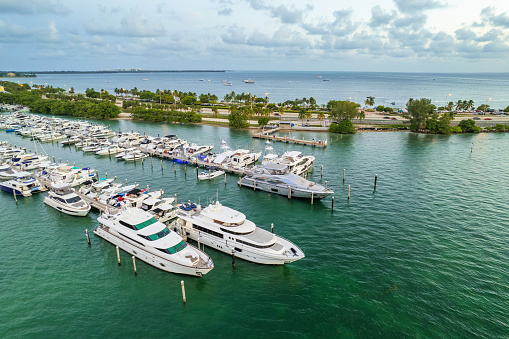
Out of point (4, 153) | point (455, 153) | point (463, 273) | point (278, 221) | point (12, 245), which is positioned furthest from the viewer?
point (455, 153)

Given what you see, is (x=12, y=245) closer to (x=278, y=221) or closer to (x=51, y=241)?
(x=51, y=241)

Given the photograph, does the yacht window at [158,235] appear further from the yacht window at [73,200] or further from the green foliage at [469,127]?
the green foliage at [469,127]

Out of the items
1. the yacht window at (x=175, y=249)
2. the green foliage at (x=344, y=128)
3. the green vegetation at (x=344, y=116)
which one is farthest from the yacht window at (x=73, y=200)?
the green foliage at (x=344, y=128)

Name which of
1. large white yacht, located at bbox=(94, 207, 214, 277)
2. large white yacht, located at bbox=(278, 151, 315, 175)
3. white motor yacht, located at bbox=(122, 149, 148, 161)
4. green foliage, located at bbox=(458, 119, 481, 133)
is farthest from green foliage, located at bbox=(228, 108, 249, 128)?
green foliage, located at bbox=(458, 119, 481, 133)

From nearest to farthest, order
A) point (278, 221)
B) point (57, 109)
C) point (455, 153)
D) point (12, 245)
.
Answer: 1. point (12, 245)
2. point (278, 221)
3. point (455, 153)
4. point (57, 109)

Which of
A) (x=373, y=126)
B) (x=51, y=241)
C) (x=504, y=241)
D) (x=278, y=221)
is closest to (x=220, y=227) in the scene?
(x=278, y=221)

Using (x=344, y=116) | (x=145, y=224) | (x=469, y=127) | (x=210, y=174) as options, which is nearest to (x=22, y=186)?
(x=145, y=224)
